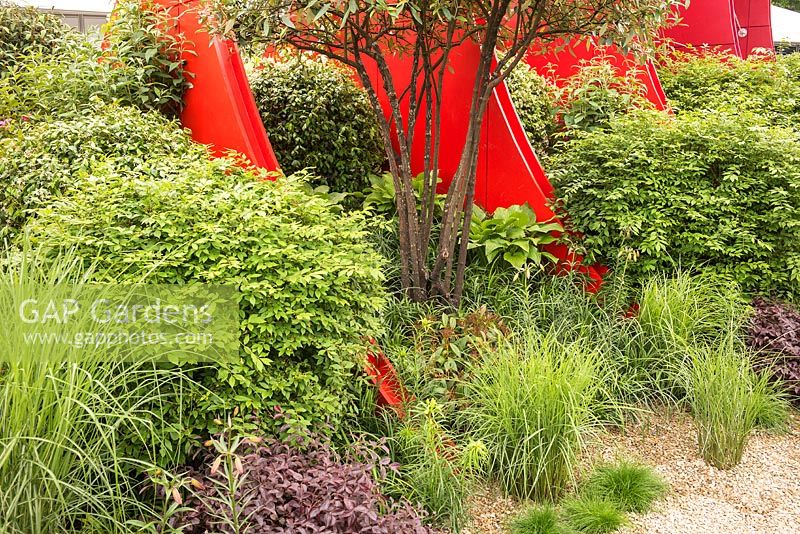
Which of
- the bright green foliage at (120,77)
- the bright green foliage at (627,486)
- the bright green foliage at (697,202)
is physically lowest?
the bright green foliage at (627,486)

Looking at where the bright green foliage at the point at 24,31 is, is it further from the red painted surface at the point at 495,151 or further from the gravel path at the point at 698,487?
the gravel path at the point at 698,487

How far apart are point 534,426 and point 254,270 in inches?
62.0

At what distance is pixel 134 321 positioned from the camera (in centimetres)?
310

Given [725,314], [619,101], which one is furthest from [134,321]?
[619,101]

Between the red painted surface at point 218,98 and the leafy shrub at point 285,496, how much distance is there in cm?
253

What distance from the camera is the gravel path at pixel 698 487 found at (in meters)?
3.85

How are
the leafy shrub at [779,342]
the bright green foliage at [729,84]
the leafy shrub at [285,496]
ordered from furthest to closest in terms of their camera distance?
1. the bright green foliage at [729,84]
2. the leafy shrub at [779,342]
3. the leafy shrub at [285,496]

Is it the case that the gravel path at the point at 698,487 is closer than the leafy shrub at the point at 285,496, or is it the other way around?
the leafy shrub at the point at 285,496

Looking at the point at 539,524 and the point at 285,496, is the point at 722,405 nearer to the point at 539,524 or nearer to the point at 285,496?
the point at 539,524

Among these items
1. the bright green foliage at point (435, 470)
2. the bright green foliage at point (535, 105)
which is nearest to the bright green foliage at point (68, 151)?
the bright green foliage at point (435, 470)

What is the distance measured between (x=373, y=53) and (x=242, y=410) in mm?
2676

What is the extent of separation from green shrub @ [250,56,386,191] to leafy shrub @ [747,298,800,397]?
10.1ft

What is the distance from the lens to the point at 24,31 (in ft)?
24.6

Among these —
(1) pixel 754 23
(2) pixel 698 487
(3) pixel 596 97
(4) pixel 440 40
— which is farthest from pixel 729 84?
(2) pixel 698 487
